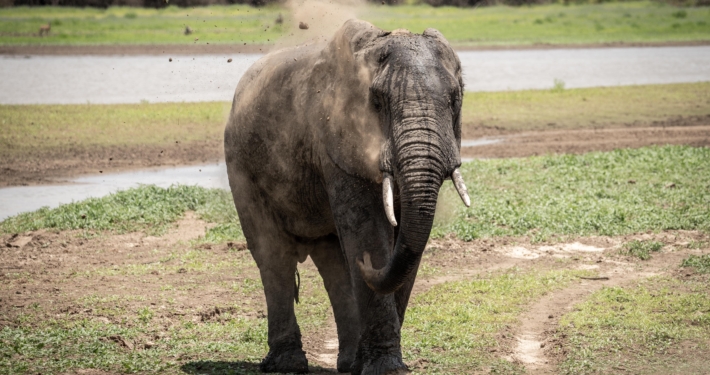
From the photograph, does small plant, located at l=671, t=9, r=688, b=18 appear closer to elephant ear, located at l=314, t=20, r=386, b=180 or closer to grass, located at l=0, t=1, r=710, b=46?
grass, located at l=0, t=1, r=710, b=46

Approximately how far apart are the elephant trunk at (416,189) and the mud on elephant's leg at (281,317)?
188 centimetres

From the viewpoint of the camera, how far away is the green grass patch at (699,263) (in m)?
9.92

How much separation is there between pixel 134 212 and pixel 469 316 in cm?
564

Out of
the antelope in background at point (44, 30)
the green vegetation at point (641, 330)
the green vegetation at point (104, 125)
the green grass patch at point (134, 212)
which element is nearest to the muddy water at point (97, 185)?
the green grass patch at point (134, 212)

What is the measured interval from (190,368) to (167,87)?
79.3ft

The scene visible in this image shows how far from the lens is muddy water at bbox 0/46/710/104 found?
2864 cm

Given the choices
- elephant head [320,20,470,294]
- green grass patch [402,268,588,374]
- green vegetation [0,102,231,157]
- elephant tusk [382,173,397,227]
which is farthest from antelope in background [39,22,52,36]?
elephant tusk [382,173,397,227]

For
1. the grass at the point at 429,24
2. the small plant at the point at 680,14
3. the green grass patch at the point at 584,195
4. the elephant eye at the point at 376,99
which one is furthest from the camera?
the small plant at the point at 680,14

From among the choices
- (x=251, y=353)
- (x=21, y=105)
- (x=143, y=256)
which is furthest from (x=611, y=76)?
(x=251, y=353)

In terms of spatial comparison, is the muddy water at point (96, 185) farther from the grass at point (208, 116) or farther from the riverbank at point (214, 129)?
the grass at point (208, 116)

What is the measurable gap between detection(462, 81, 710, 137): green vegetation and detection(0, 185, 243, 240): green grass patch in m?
9.18

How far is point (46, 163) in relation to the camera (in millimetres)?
17438

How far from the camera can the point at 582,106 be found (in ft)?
82.0

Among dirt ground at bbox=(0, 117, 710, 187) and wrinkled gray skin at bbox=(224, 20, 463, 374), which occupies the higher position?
wrinkled gray skin at bbox=(224, 20, 463, 374)
